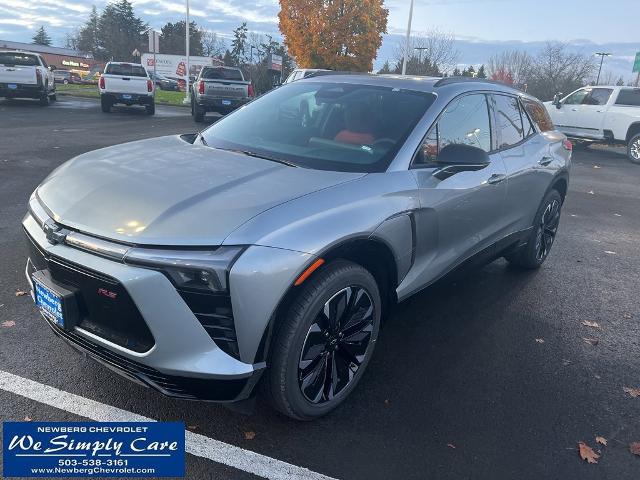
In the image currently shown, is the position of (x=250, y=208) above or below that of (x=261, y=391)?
above

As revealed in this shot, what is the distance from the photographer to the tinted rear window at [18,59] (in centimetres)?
1908

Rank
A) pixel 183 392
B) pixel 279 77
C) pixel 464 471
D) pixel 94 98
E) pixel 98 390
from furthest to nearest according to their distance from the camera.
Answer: pixel 279 77 < pixel 94 98 < pixel 98 390 < pixel 464 471 < pixel 183 392

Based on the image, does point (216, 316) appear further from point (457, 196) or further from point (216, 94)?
point (216, 94)

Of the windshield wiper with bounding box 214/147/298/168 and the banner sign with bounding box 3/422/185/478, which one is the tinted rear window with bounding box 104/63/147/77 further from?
the banner sign with bounding box 3/422/185/478

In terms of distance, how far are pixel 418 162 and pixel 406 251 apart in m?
0.57

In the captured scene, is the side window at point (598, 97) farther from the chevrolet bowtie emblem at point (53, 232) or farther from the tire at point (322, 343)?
the chevrolet bowtie emblem at point (53, 232)

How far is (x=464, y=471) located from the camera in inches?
104

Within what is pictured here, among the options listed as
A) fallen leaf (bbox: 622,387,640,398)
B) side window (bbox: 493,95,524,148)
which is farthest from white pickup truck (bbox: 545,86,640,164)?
fallen leaf (bbox: 622,387,640,398)

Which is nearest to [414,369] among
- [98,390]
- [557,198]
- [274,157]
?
[274,157]

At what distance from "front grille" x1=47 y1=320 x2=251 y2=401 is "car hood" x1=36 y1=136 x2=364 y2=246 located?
579 millimetres

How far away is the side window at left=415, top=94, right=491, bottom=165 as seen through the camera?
3.47 metres

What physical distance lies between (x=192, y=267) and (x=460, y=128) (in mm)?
2344

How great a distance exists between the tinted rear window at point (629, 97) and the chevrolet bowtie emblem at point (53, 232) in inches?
684

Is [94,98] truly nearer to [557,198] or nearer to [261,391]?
[557,198]
